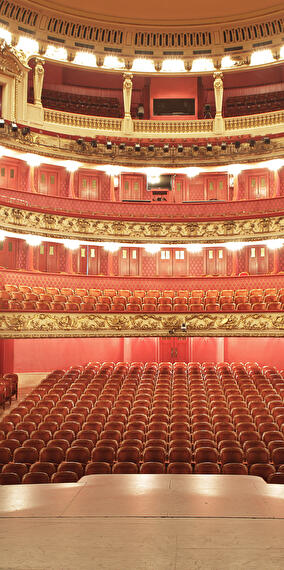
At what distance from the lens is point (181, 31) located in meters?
19.6

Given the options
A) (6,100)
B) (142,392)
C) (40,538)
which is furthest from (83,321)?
(40,538)

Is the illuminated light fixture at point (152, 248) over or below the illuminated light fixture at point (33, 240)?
below

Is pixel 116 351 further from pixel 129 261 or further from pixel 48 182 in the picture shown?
pixel 48 182

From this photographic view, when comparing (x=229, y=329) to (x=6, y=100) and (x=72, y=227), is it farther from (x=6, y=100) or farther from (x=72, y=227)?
(x=6, y=100)

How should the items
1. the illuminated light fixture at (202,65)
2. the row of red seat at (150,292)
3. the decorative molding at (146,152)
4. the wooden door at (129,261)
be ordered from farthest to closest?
1. the illuminated light fixture at (202,65)
2. the wooden door at (129,261)
3. the decorative molding at (146,152)
4. the row of red seat at (150,292)

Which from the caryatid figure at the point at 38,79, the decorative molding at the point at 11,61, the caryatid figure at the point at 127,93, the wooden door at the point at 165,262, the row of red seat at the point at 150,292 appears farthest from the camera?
the caryatid figure at the point at 127,93

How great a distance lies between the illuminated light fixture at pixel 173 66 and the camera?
65.7 ft

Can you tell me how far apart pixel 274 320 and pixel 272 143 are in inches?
299

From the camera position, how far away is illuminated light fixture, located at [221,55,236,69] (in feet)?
64.4

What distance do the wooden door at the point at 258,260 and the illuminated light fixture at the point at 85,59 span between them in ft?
32.5

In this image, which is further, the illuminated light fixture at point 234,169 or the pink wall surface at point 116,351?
the illuminated light fixture at point 234,169

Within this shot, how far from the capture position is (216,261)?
1822 centimetres

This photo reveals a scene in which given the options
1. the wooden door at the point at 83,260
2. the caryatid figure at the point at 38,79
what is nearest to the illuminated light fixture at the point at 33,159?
the caryatid figure at the point at 38,79

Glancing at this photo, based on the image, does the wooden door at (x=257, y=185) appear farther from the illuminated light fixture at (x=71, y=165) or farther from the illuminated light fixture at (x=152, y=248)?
A: the illuminated light fixture at (x=71, y=165)
